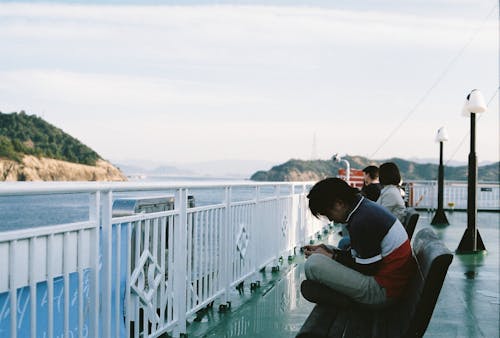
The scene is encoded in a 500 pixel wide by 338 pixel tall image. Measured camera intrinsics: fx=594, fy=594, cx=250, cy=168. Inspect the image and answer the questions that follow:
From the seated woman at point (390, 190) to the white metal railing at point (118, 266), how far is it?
1.33m

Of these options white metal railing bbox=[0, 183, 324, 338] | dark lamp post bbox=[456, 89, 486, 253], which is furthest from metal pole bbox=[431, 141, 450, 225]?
white metal railing bbox=[0, 183, 324, 338]

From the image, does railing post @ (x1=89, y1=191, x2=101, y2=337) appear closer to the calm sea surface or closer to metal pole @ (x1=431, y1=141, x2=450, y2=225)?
the calm sea surface

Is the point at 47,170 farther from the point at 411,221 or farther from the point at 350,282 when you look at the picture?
the point at 350,282

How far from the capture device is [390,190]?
5820mm

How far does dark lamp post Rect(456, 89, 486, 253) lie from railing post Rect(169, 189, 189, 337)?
632cm

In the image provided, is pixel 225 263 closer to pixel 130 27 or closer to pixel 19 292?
pixel 19 292

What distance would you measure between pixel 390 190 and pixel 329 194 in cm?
312

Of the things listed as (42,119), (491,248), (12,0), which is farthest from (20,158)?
(491,248)

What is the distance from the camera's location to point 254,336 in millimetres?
4422

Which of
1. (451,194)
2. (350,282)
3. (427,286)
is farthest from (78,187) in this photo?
(451,194)

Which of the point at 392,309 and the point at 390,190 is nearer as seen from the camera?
the point at 392,309

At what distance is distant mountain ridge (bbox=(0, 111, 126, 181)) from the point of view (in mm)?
94150

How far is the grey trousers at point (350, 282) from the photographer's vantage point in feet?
9.25

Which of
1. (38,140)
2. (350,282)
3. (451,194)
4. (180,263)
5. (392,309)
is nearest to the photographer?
(350,282)
